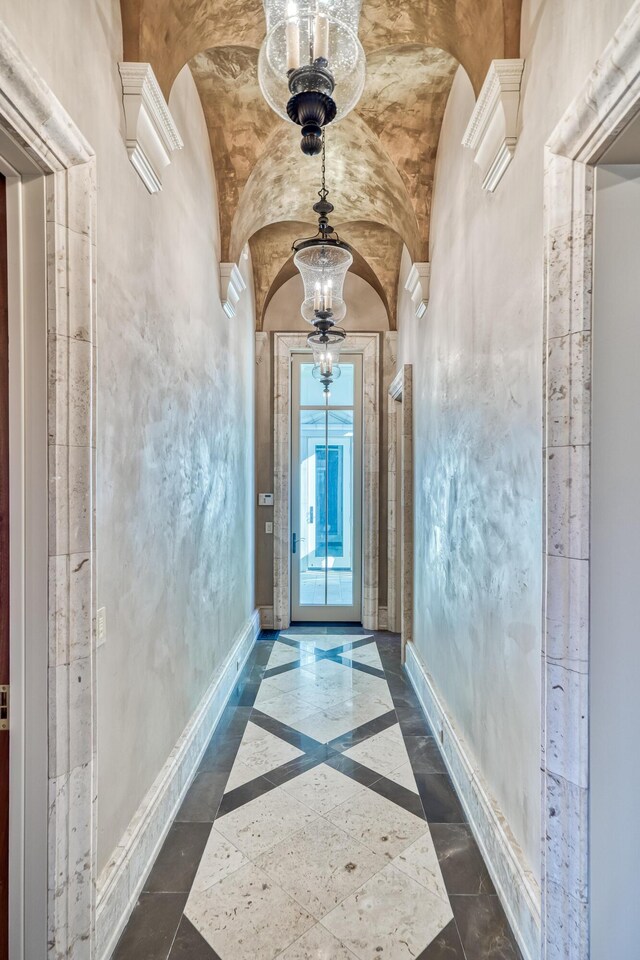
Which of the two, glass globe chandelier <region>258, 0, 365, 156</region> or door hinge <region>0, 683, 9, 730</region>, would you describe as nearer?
glass globe chandelier <region>258, 0, 365, 156</region>

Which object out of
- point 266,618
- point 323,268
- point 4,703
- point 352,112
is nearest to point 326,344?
point 323,268

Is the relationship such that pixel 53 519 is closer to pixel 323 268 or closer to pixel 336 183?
pixel 323 268

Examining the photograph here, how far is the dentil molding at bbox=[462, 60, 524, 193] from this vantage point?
1632 mm

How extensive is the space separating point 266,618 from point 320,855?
3249 mm

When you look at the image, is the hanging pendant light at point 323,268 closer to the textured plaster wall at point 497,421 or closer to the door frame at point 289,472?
the textured plaster wall at point 497,421

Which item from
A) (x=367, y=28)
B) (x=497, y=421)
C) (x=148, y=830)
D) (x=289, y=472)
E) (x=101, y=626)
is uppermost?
(x=367, y=28)

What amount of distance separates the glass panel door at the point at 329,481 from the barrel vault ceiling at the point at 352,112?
5.11 ft

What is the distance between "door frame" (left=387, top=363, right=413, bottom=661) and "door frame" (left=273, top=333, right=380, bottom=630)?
16 cm

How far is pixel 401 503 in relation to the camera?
4.42 m

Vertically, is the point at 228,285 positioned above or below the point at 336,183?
below

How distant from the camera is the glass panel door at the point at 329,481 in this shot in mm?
5227

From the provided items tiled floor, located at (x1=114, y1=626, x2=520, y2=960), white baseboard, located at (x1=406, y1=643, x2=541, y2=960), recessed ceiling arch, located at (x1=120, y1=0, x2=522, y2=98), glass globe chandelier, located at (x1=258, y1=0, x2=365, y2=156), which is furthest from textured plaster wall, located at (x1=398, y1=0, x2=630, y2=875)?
glass globe chandelier, located at (x1=258, y1=0, x2=365, y2=156)

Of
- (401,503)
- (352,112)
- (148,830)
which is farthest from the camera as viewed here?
(401,503)

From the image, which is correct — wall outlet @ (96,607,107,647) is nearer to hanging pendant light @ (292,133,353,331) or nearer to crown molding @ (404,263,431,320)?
hanging pendant light @ (292,133,353,331)
